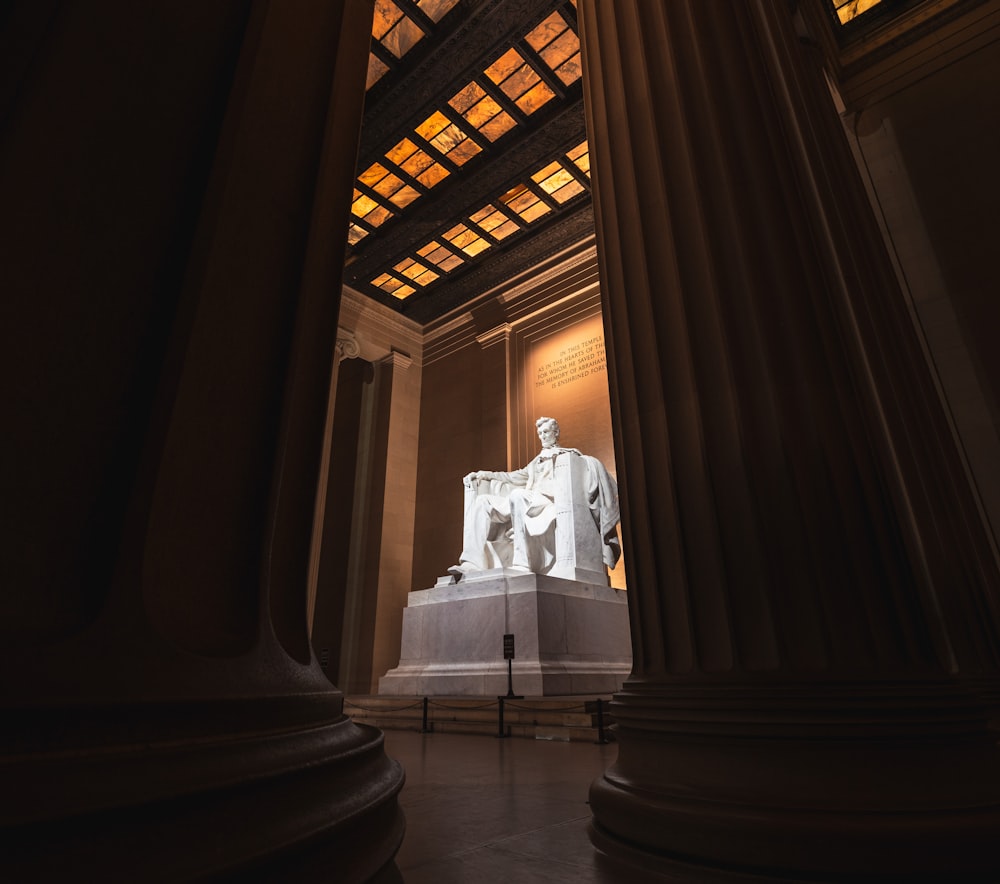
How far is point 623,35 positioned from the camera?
10.7ft

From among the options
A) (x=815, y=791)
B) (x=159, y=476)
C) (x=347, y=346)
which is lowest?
(x=815, y=791)

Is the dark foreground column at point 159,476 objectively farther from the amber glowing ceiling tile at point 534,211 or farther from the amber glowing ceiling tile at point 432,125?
the amber glowing ceiling tile at point 534,211

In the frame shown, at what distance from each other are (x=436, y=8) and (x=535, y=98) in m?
2.44

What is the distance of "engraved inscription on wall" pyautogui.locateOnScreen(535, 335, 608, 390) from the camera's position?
1361 cm

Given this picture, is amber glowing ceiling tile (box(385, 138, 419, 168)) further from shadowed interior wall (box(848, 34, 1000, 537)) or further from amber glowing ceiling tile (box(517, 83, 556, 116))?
shadowed interior wall (box(848, 34, 1000, 537))

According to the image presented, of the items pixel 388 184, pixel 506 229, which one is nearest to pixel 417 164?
pixel 388 184

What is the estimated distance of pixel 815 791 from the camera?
5.35 ft

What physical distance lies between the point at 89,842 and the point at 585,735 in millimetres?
4925

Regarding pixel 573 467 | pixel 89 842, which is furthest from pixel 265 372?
pixel 573 467

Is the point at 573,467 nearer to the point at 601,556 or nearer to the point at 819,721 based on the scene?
the point at 601,556

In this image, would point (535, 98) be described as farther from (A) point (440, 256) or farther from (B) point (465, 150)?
(A) point (440, 256)

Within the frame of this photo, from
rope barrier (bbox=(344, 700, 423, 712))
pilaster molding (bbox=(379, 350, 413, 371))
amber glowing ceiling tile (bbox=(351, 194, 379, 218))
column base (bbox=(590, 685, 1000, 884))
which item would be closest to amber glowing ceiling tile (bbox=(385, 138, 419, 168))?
amber glowing ceiling tile (bbox=(351, 194, 379, 218))

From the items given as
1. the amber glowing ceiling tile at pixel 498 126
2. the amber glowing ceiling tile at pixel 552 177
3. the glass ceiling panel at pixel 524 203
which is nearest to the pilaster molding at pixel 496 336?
the glass ceiling panel at pixel 524 203

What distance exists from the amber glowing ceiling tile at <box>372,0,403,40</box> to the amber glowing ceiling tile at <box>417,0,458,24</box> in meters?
0.41
